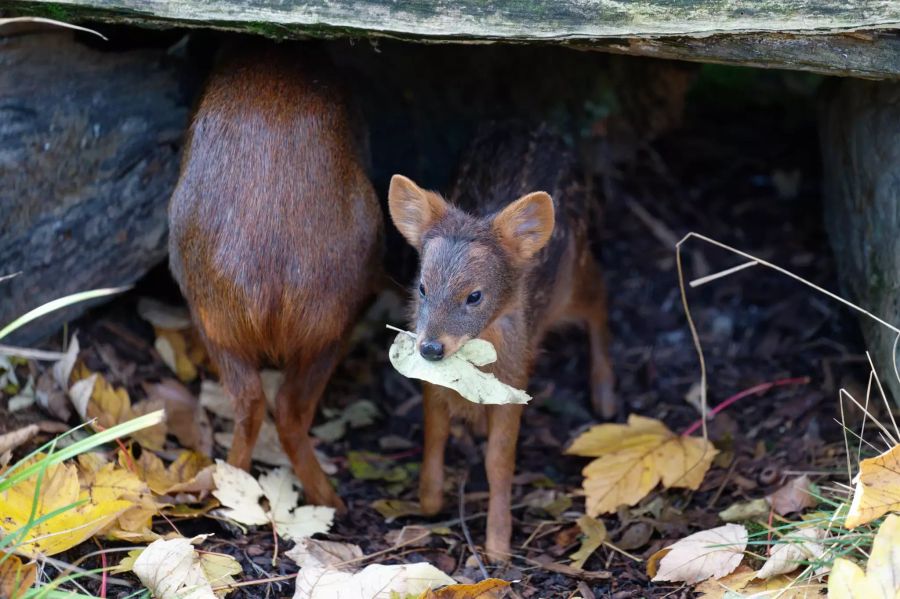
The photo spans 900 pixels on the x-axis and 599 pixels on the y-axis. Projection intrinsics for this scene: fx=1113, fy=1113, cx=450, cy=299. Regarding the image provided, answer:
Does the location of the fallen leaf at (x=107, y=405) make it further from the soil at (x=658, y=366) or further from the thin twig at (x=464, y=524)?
the thin twig at (x=464, y=524)

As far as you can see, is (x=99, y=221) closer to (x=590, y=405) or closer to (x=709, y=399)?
(x=590, y=405)

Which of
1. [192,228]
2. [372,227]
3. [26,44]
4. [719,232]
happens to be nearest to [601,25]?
[372,227]

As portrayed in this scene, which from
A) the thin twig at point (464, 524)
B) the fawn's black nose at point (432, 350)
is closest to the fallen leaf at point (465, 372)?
the fawn's black nose at point (432, 350)

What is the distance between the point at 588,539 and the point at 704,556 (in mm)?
651

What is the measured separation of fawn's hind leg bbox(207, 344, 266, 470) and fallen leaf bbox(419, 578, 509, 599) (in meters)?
1.30

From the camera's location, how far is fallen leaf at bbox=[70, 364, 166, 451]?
16.2 feet

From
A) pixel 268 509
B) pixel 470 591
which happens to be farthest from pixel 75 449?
pixel 268 509

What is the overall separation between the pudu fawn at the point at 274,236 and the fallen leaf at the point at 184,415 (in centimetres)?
45

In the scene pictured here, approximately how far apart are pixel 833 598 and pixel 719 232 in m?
3.91

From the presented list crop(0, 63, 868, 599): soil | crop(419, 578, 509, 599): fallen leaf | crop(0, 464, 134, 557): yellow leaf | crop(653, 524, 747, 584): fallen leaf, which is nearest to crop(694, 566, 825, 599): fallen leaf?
crop(653, 524, 747, 584): fallen leaf

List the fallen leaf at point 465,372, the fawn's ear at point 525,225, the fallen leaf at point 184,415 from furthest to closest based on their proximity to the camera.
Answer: the fallen leaf at point 184,415 → the fawn's ear at point 525,225 → the fallen leaf at point 465,372

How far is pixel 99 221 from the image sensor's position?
517cm

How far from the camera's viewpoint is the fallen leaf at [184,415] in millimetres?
5254

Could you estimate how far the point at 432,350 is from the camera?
4152mm
